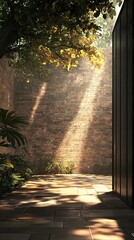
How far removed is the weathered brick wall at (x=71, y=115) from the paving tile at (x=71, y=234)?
8875 millimetres

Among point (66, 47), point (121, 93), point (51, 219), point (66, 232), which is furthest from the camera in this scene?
point (66, 47)

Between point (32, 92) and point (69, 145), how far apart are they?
8.61 ft

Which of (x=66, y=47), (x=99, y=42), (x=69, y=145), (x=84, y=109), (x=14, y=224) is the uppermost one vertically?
(x=99, y=42)

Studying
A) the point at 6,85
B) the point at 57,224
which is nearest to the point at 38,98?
the point at 6,85

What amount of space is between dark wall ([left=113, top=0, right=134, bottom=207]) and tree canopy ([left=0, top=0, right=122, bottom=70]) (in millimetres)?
415

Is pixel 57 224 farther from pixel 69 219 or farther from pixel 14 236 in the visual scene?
pixel 14 236

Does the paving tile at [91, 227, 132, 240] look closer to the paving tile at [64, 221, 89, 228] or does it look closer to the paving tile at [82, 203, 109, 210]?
the paving tile at [64, 221, 89, 228]

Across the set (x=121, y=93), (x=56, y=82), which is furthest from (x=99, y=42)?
(x=121, y=93)

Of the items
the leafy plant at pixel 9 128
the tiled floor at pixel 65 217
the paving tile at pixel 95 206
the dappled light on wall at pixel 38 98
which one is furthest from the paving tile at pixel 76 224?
the dappled light on wall at pixel 38 98

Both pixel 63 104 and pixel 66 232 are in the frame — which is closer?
pixel 66 232

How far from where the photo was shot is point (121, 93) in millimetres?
6207

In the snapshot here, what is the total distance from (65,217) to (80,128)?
839cm

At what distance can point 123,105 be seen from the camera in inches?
234

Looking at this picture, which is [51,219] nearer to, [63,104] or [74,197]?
[74,197]
